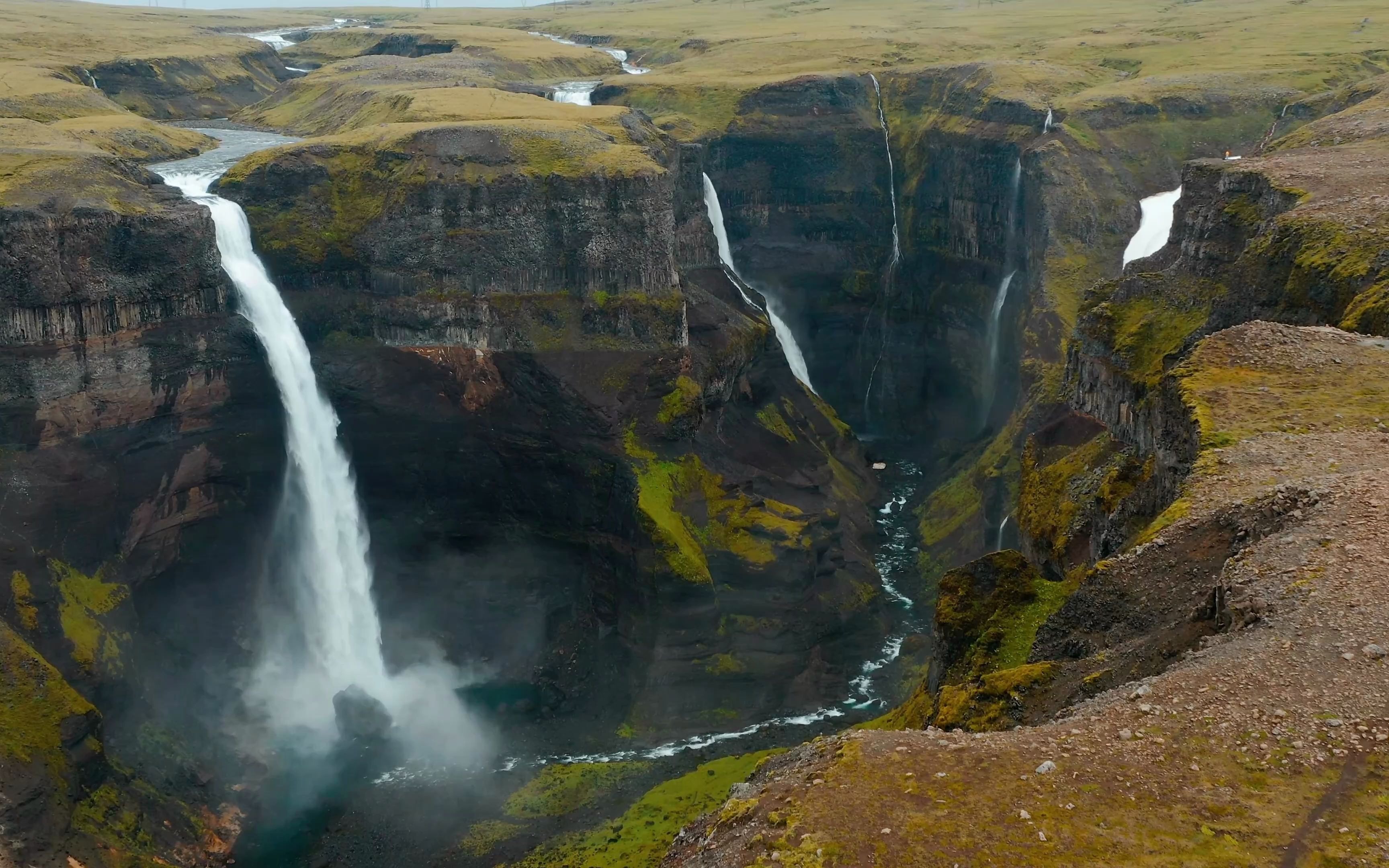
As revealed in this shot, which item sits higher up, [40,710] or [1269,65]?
[1269,65]

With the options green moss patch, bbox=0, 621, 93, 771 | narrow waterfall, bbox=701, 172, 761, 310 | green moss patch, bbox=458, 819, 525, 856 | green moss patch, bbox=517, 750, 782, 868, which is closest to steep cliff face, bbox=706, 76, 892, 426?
narrow waterfall, bbox=701, 172, 761, 310

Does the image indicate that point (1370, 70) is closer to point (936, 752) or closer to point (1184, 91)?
point (1184, 91)

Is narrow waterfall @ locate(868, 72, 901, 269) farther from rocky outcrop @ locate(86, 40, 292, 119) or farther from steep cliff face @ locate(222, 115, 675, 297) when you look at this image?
rocky outcrop @ locate(86, 40, 292, 119)

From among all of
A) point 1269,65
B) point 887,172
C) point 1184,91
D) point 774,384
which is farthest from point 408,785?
point 1269,65

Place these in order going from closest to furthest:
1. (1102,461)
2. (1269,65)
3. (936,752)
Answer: (936,752) → (1102,461) → (1269,65)

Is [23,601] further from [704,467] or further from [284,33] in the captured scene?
[284,33]

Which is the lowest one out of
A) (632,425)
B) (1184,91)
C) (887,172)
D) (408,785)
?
(408,785)
